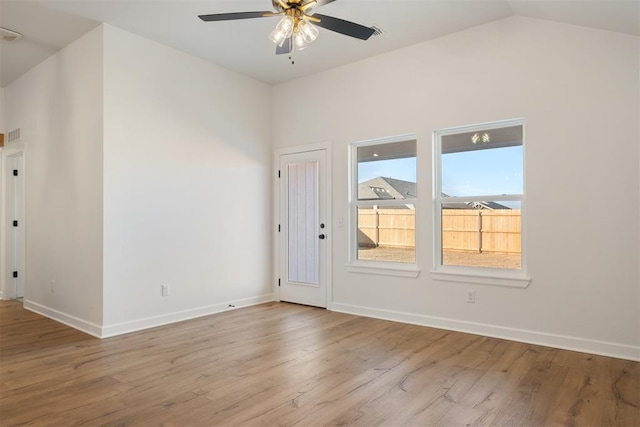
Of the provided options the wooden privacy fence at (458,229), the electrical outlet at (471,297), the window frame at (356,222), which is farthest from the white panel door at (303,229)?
the electrical outlet at (471,297)

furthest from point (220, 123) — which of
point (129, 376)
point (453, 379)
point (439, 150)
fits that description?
point (453, 379)

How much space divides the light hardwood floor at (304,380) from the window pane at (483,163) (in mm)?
1513

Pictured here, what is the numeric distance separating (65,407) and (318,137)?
12.9ft

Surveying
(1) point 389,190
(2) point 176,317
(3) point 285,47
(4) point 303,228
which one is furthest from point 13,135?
(1) point 389,190

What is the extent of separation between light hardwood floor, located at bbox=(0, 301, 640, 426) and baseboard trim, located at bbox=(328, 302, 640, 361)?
0.10 m

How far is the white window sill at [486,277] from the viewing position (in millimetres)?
3803

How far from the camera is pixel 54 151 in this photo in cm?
473

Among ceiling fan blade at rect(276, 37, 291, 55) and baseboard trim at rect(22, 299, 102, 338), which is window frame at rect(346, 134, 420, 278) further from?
baseboard trim at rect(22, 299, 102, 338)

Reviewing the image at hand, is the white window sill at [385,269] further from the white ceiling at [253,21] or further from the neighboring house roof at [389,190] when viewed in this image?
the white ceiling at [253,21]

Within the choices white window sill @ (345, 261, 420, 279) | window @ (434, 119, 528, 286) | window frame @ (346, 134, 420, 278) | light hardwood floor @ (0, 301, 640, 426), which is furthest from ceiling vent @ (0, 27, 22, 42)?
window @ (434, 119, 528, 286)

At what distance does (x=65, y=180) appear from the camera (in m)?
4.52

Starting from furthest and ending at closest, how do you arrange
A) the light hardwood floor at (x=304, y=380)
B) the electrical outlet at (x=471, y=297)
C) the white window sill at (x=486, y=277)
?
1. the electrical outlet at (x=471, y=297)
2. the white window sill at (x=486, y=277)
3. the light hardwood floor at (x=304, y=380)

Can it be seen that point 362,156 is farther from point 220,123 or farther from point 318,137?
point 220,123

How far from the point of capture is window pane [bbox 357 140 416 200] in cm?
464
